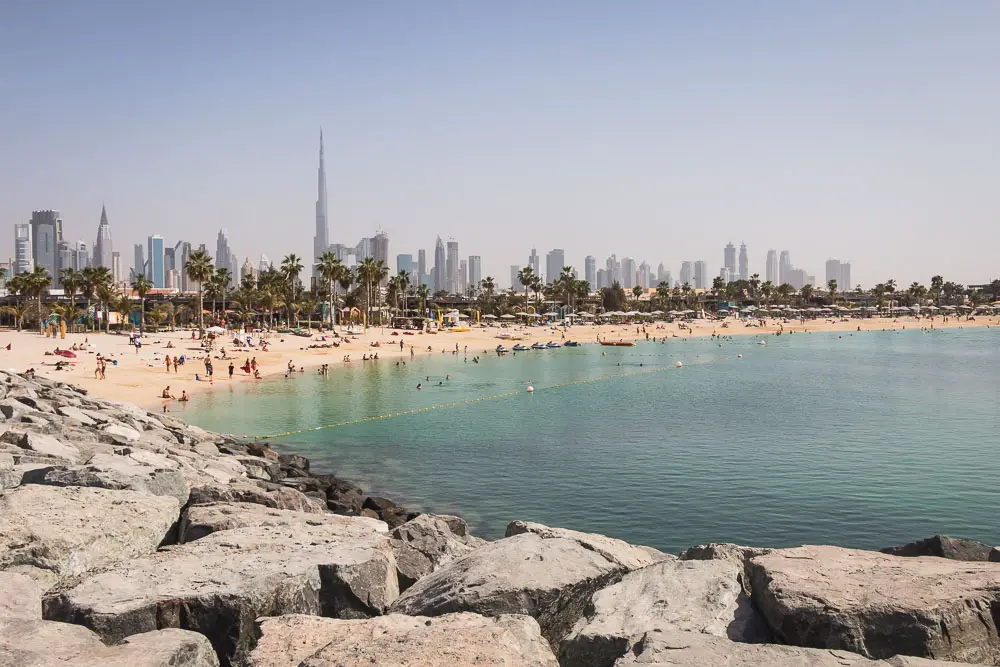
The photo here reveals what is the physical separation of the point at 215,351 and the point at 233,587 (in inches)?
2339

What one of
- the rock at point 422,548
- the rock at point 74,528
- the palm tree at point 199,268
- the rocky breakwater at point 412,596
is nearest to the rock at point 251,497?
the rocky breakwater at point 412,596

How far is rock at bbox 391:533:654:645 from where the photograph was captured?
8.42 m

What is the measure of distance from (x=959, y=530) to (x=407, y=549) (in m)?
15.1

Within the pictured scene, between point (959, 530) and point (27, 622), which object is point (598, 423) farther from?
point (27, 622)

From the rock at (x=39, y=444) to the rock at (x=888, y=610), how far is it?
1450 centimetres

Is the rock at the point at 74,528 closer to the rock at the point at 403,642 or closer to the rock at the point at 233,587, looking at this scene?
the rock at the point at 233,587

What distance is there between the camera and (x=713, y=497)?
21.5 meters

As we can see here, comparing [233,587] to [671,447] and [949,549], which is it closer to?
[949,549]

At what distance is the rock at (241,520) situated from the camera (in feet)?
36.7

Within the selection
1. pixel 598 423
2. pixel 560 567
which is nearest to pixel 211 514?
pixel 560 567

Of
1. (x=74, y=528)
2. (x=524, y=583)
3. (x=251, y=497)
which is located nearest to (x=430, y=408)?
(x=251, y=497)

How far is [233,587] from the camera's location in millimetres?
8352

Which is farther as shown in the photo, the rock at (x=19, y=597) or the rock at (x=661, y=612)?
the rock at (x=661, y=612)

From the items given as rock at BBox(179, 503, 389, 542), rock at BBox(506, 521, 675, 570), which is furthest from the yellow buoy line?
rock at BBox(506, 521, 675, 570)
